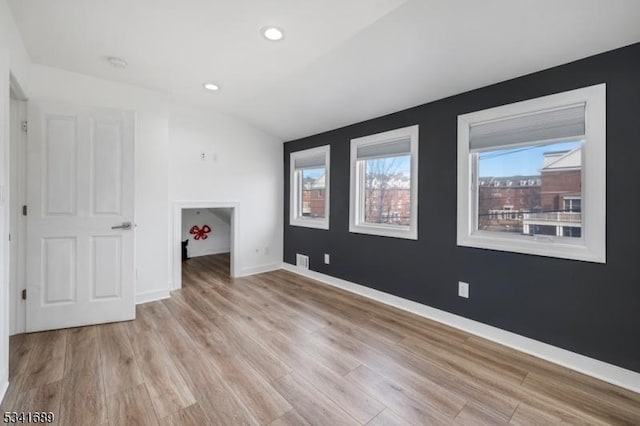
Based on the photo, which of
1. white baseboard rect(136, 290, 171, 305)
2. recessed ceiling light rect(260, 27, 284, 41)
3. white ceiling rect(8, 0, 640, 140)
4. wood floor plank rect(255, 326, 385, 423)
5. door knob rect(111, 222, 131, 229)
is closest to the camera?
wood floor plank rect(255, 326, 385, 423)

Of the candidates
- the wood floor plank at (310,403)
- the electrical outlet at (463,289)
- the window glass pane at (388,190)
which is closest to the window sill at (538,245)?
the electrical outlet at (463,289)

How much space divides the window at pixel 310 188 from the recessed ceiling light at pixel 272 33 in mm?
1950

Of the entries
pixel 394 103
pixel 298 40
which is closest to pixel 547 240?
pixel 394 103

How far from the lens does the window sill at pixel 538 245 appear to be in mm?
1959

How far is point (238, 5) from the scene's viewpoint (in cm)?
183

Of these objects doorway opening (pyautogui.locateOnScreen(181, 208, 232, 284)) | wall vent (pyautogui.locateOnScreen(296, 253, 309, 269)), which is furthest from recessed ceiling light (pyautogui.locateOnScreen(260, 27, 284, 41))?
doorway opening (pyautogui.locateOnScreen(181, 208, 232, 284))

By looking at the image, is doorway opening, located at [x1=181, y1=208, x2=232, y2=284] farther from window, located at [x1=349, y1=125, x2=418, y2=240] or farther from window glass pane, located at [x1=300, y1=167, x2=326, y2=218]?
window, located at [x1=349, y1=125, x2=418, y2=240]

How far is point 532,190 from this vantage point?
7.53ft

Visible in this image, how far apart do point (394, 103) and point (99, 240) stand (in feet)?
10.6

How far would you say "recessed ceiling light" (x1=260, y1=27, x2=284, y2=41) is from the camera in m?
2.07

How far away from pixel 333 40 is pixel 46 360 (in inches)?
126

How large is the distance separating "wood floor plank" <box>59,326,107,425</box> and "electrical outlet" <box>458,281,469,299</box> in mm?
2712

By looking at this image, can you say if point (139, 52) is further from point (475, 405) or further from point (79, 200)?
point (475, 405)

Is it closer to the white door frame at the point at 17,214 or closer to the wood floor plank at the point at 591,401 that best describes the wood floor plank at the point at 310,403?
the wood floor plank at the point at 591,401
